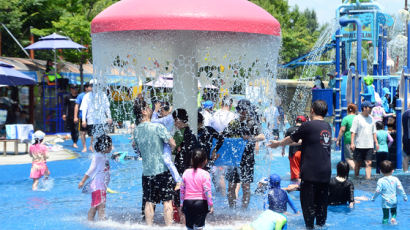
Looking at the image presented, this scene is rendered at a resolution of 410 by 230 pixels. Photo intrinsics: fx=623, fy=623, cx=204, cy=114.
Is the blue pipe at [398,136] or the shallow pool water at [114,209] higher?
the blue pipe at [398,136]

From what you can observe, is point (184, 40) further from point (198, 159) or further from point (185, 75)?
point (198, 159)

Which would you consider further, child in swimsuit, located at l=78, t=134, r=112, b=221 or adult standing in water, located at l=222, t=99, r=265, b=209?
adult standing in water, located at l=222, t=99, r=265, b=209

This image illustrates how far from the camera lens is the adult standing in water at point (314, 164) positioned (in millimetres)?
7121

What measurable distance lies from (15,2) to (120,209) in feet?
58.5

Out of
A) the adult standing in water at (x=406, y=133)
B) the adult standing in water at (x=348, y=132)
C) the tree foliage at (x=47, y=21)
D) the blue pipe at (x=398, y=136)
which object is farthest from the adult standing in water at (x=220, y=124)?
the tree foliage at (x=47, y=21)

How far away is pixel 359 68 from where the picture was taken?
1396cm

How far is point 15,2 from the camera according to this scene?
24375 millimetres

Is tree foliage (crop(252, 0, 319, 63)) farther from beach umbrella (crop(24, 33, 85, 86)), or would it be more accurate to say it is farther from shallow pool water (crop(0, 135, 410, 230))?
shallow pool water (crop(0, 135, 410, 230))

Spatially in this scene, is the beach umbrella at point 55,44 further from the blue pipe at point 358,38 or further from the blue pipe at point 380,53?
the blue pipe at point 380,53

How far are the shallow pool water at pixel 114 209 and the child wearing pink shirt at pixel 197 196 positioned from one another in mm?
1175

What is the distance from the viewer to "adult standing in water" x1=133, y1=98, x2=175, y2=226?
703 cm

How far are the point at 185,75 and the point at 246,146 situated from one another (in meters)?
1.33

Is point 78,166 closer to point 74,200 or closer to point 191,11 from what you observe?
point 74,200

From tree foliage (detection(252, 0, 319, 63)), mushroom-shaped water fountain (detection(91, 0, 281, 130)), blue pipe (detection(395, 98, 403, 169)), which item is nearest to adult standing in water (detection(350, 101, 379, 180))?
blue pipe (detection(395, 98, 403, 169))
